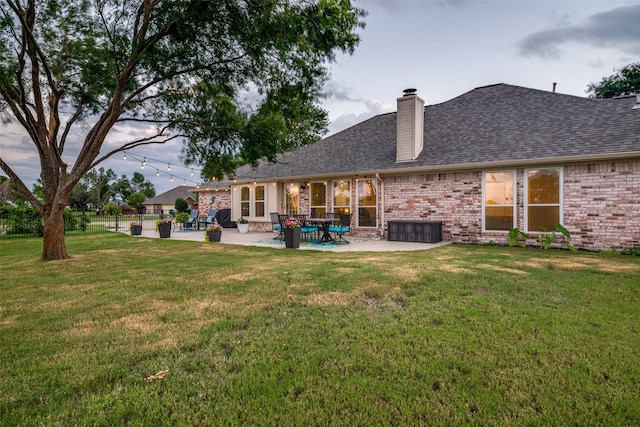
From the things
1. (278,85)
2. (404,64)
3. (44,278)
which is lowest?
(44,278)

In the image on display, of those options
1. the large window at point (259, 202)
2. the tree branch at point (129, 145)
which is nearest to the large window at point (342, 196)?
the large window at point (259, 202)

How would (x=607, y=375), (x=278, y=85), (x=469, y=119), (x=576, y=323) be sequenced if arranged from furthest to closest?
(x=469, y=119) < (x=278, y=85) < (x=576, y=323) < (x=607, y=375)

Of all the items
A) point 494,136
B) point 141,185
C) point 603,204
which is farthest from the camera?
point 141,185

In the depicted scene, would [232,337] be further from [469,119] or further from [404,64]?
[404,64]

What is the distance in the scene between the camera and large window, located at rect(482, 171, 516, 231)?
966cm

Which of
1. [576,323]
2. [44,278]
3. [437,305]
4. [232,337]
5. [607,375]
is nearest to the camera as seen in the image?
[607,375]

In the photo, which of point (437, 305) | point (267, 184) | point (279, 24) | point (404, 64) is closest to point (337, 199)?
point (267, 184)

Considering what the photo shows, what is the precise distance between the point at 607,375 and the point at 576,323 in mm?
1080

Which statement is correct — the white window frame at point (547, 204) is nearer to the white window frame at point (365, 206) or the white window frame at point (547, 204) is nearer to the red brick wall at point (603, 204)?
the red brick wall at point (603, 204)

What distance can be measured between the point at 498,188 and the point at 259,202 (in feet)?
34.9

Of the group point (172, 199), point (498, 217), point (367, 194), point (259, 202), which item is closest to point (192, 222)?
point (259, 202)

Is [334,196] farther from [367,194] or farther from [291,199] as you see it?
[291,199]

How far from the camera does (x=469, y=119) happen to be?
1215cm

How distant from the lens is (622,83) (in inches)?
878
